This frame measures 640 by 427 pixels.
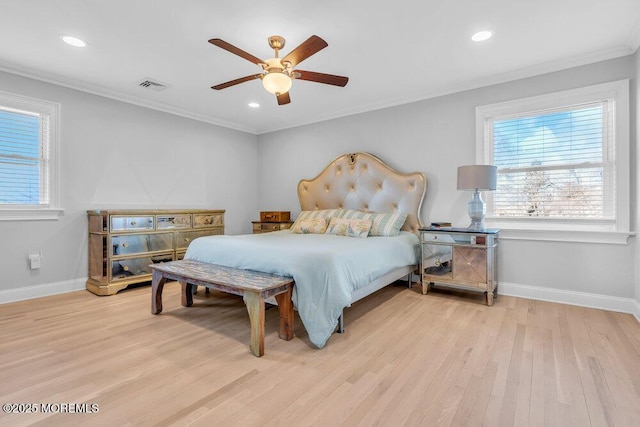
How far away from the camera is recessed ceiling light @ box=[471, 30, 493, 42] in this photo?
2.57 m

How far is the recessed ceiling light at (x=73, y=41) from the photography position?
2.65 metres

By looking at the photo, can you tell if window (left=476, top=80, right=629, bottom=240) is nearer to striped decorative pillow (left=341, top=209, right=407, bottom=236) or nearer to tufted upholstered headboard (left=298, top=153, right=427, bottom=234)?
tufted upholstered headboard (left=298, top=153, right=427, bottom=234)

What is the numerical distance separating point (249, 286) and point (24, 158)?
3.18 meters

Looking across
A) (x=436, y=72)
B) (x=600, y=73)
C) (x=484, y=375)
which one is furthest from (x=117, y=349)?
(x=600, y=73)

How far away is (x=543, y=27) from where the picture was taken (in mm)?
2504

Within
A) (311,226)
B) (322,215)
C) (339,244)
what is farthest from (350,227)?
(339,244)

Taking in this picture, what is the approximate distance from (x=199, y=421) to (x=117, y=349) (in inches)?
44.4

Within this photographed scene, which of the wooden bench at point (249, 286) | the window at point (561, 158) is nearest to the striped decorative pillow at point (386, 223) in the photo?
the window at point (561, 158)

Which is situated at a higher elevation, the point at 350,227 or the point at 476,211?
the point at 476,211

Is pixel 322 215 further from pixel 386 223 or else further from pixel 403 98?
pixel 403 98

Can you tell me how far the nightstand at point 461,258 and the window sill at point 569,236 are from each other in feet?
0.56

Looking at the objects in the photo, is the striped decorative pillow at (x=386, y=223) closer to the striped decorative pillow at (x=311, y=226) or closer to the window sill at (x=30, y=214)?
the striped decorative pillow at (x=311, y=226)

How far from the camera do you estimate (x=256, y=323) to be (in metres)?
2.10

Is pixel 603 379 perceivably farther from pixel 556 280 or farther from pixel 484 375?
pixel 556 280
